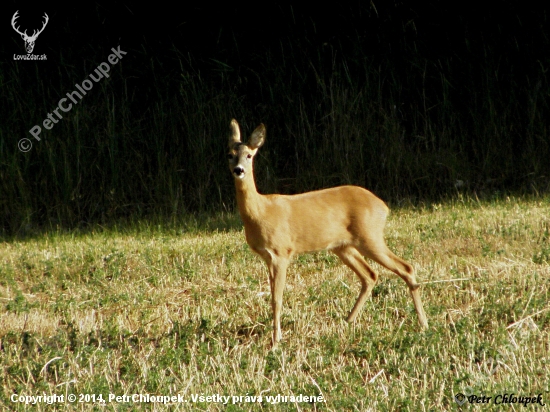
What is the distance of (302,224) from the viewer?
5891 millimetres

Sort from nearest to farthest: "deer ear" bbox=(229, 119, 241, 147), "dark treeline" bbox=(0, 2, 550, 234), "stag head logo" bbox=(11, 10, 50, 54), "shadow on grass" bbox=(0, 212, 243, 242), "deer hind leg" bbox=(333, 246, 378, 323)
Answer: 1. "deer ear" bbox=(229, 119, 241, 147)
2. "deer hind leg" bbox=(333, 246, 378, 323)
3. "shadow on grass" bbox=(0, 212, 243, 242)
4. "dark treeline" bbox=(0, 2, 550, 234)
5. "stag head logo" bbox=(11, 10, 50, 54)

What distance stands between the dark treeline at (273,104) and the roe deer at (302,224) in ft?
11.8

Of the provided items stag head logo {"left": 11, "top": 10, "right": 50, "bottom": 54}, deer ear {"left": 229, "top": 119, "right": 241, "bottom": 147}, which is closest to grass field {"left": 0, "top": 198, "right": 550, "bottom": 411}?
deer ear {"left": 229, "top": 119, "right": 241, "bottom": 147}

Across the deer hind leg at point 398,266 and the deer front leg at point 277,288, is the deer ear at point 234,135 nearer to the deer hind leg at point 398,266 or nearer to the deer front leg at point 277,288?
the deer front leg at point 277,288

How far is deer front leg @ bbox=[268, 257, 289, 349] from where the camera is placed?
566cm

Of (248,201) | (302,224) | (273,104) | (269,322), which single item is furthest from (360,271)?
(273,104)

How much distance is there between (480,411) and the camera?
14.1 ft

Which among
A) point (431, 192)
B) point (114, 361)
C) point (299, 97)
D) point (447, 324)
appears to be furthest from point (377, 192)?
point (114, 361)

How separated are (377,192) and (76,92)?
371 centimetres

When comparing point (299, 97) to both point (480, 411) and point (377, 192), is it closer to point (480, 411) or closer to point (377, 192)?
point (377, 192)

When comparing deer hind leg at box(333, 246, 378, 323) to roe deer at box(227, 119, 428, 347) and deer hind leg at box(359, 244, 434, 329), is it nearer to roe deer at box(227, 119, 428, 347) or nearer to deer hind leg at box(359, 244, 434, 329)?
roe deer at box(227, 119, 428, 347)

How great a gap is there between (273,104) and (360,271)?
467 cm

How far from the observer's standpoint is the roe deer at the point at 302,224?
18.9ft

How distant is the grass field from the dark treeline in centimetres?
128
